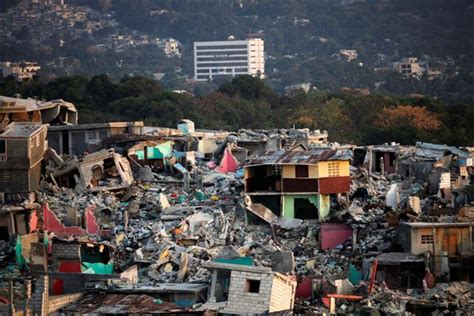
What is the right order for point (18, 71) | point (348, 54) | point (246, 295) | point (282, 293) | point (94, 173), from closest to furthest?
point (246, 295)
point (282, 293)
point (94, 173)
point (18, 71)
point (348, 54)

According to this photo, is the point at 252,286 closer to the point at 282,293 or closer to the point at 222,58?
the point at 282,293

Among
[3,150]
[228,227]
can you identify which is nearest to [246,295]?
[228,227]

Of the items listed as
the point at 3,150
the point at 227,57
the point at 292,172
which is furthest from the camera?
the point at 227,57

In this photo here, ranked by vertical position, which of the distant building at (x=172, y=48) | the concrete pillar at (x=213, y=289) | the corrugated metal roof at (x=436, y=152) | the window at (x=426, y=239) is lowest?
the concrete pillar at (x=213, y=289)

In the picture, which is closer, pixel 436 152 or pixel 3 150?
pixel 3 150

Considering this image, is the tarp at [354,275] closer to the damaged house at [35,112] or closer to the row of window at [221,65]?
the damaged house at [35,112]

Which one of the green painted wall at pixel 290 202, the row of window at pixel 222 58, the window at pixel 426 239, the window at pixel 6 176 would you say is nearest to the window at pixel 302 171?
the green painted wall at pixel 290 202

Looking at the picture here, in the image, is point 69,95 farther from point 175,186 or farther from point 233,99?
point 175,186
